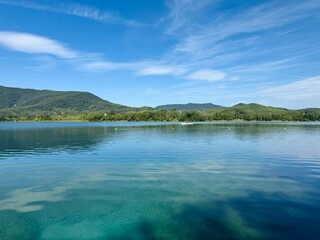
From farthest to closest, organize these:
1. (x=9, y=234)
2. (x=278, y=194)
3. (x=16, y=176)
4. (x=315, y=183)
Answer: (x=16, y=176) → (x=315, y=183) → (x=278, y=194) → (x=9, y=234)

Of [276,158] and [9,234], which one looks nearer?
[9,234]

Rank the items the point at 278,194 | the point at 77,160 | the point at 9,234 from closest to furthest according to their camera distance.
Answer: the point at 9,234, the point at 278,194, the point at 77,160

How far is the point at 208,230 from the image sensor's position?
52.4ft

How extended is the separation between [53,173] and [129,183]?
416 inches

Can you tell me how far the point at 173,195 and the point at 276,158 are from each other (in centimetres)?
2666

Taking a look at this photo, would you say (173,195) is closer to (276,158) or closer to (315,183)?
(315,183)

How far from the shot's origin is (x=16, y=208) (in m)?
19.9

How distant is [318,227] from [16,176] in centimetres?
2846

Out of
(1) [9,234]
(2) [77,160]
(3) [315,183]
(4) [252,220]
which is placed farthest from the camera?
(2) [77,160]

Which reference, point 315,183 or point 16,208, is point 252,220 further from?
point 16,208

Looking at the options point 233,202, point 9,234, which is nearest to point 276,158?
point 233,202

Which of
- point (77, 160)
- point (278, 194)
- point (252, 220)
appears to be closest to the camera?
point (252, 220)

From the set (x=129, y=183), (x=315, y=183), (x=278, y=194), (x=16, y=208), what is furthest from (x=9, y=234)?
(x=315, y=183)

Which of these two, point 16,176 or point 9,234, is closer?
point 9,234
